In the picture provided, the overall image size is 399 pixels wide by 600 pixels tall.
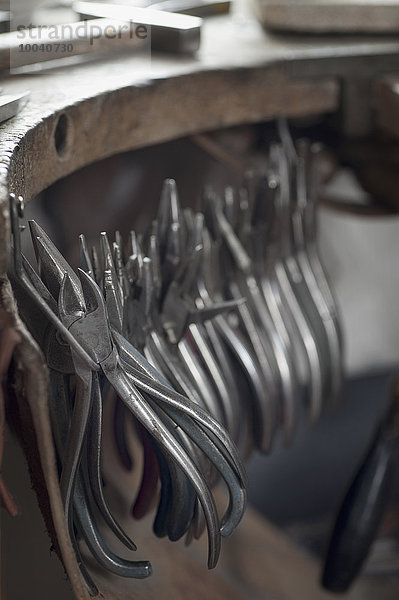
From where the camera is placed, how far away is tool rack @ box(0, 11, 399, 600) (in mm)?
800

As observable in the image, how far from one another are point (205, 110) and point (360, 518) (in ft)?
2.03

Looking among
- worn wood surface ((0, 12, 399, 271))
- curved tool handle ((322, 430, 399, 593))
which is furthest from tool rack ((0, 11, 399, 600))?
curved tool handle ((322, 430, 399, 593))

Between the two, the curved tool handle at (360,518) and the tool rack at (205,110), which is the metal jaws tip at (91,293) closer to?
the tool rack at (205,110)

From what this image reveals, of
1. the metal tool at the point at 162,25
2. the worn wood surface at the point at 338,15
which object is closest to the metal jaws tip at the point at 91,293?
the metal tool at the point at 162,25

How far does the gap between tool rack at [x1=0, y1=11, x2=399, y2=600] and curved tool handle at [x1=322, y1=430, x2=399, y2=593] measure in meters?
0.16

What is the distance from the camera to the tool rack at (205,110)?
31.5 inches

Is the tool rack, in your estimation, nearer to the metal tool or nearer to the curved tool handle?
the metal tool

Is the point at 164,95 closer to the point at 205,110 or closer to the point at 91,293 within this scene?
the point at 205,110

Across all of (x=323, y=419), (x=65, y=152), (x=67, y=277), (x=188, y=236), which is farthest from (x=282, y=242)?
(x=323, y=419)

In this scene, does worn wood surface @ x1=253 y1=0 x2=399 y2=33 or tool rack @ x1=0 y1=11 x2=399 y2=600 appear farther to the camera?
worn wood surface @ x1=253 y1=0 x2=399 y2=33

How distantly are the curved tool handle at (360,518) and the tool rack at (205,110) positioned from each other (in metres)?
0.16

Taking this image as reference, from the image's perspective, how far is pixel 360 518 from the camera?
1124mm

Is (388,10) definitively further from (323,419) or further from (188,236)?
(323,419)

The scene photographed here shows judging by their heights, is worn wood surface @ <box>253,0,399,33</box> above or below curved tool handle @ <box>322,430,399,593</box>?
above
